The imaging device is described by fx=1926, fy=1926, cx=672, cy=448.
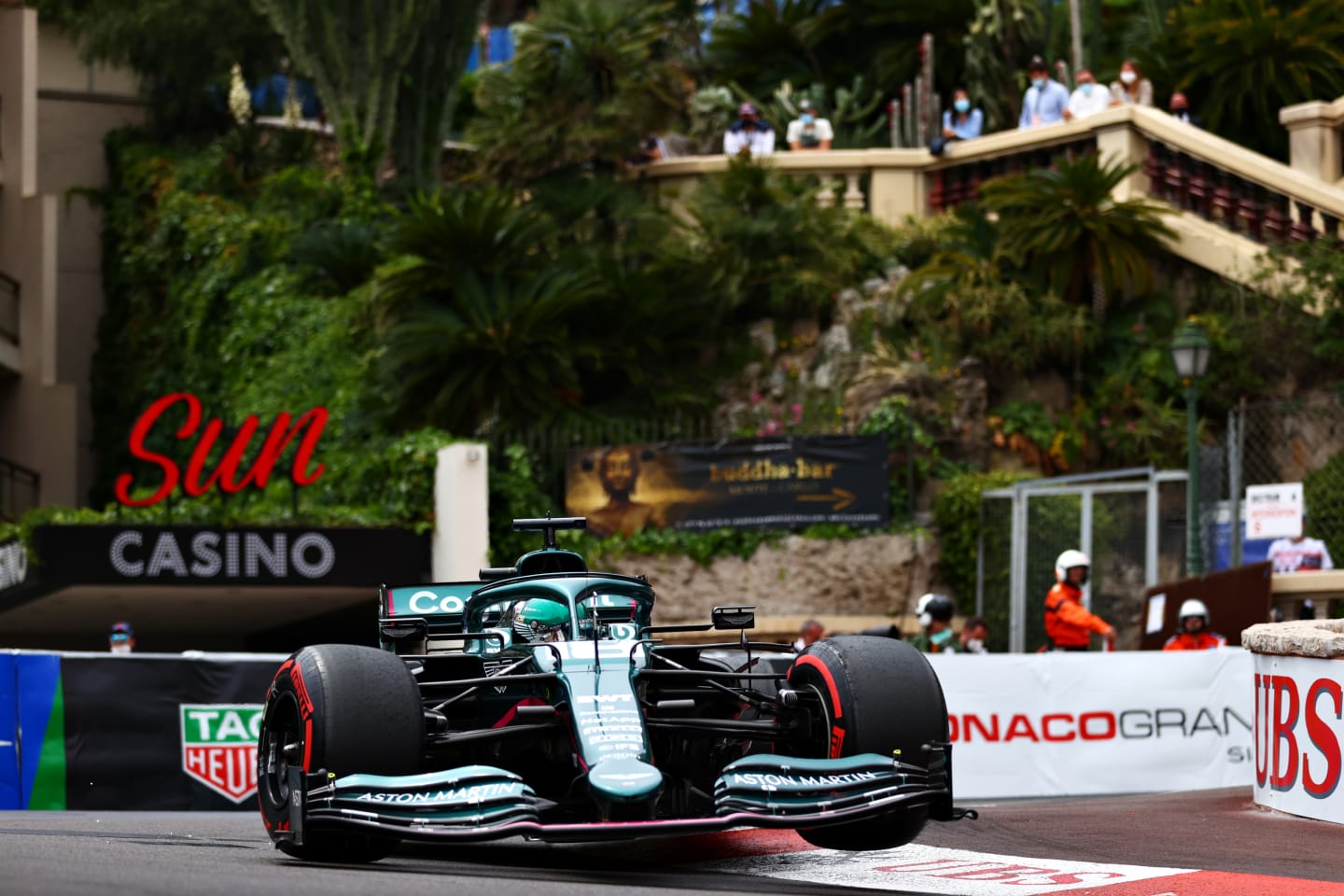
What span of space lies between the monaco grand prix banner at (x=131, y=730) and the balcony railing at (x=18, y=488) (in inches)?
698

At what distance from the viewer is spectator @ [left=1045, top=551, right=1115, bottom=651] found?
1680 cm

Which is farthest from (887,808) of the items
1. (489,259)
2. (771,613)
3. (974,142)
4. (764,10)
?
(764,10)

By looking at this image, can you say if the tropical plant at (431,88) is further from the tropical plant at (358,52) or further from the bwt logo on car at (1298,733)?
the bwt logo on car at (1298,733)

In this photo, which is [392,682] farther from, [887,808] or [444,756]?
[887,808]

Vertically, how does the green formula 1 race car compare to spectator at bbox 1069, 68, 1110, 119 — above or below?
below

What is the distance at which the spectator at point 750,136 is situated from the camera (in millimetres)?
29734

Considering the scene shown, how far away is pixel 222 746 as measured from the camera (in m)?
17.0

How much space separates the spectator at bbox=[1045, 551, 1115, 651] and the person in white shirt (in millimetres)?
3372

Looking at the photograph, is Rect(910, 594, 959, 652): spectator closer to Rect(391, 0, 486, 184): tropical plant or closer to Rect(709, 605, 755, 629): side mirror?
Rect(709, 605, 755, 629): side mirror

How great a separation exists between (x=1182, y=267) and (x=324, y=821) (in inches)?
782

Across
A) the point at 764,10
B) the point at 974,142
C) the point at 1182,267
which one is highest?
the point at 764,10

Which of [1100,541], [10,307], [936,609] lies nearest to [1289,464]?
[1100,541]

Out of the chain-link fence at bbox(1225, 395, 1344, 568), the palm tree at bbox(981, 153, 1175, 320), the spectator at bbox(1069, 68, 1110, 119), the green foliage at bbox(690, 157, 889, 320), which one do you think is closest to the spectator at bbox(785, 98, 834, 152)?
the green foliage at bbox(690, 157, 889, 320)

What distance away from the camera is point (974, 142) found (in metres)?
28.4
